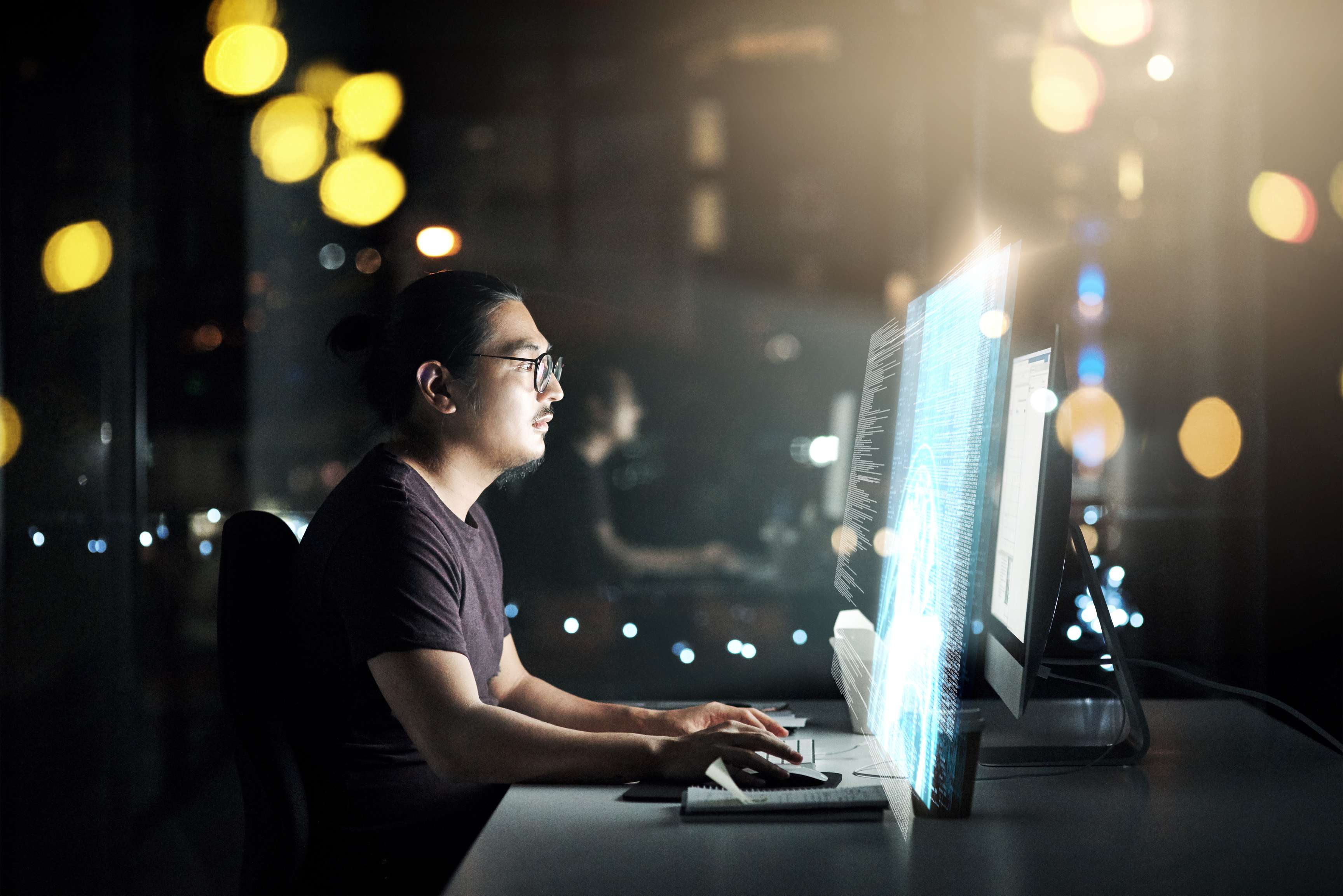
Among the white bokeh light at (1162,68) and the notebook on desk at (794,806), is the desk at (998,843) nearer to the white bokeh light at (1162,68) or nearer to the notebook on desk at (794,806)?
the notebook on desk at (794,806)

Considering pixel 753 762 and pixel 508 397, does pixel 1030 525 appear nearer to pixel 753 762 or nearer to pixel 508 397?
pixel 753 762

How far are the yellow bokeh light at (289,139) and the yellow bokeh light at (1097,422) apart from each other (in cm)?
161

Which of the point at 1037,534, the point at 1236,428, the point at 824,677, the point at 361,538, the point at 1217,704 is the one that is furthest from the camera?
the point at 824,677

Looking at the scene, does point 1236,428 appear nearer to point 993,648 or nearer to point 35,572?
point 993,648

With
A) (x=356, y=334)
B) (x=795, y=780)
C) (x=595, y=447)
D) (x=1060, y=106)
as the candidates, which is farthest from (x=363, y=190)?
(x=795, y=780)

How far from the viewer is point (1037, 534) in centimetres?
100

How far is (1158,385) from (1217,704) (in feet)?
1.93

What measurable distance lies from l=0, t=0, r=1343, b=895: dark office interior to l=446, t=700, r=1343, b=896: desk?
53cm

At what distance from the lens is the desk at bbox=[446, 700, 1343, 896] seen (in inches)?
33.5

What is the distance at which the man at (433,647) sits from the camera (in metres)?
1.14

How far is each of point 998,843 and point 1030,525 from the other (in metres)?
0.33

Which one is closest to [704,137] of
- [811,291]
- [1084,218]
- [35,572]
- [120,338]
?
[811,291]

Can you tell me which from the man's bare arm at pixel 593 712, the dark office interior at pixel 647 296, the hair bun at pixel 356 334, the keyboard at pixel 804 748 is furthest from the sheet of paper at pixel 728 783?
the hair bun at pixel 356 334

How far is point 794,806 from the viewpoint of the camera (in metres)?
1.02
